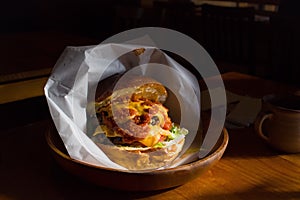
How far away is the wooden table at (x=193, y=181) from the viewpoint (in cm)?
66

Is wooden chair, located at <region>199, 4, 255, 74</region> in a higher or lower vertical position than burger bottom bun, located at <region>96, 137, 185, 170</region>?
lower

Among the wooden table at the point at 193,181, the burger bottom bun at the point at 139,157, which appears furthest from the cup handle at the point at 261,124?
the burger bottom bun at the point at 139,157

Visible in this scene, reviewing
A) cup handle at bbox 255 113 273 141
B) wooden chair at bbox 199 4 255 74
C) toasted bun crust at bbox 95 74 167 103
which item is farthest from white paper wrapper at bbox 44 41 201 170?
wooden chair at bbox 199 4 255 74

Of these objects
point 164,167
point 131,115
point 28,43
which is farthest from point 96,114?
point 28,43

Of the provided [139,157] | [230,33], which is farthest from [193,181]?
[230,33]

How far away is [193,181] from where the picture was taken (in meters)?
0.70

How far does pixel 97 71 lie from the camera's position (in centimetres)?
77

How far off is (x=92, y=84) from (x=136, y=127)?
136mm

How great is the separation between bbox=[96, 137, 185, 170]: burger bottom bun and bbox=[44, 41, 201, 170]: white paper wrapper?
0.06ft

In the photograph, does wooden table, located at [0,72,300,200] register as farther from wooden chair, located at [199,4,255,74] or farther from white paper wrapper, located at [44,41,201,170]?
wooden chair, located at [199,4,255,74]

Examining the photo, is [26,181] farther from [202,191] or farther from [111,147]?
[202,191]

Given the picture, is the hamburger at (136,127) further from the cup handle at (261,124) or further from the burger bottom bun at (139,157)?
the cup handle at (261,124)

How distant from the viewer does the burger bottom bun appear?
68cm

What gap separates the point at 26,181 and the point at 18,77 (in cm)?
94
